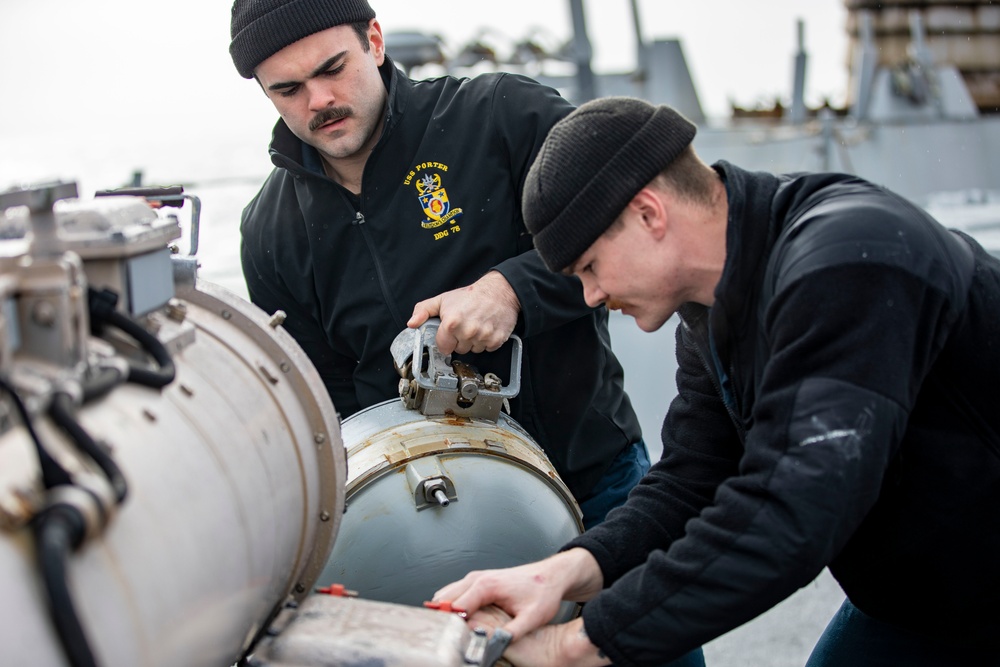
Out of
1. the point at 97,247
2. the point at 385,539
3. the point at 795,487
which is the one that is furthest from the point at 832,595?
the point at 97,247

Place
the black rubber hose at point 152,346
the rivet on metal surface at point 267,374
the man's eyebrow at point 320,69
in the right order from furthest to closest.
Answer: the man's eyebrow at point 320,69
the rivet on metal surface at point 267,374
the black rubber hose at point 152,346

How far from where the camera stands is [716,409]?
71.2 inches

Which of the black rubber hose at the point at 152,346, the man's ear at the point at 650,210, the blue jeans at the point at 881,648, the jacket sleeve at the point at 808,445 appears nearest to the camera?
the black rubber hose at the point at 152,346

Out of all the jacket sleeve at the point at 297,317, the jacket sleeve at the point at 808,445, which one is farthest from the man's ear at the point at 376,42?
the jacket sleeve at the point at 808,445

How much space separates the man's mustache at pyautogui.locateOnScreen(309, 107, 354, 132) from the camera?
2150mm

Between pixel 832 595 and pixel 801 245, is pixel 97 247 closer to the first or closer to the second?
pixel 801 245

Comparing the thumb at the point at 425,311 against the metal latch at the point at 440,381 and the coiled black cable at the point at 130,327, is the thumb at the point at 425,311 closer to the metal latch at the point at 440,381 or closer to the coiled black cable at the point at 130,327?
the metal latch at the point at 440,381

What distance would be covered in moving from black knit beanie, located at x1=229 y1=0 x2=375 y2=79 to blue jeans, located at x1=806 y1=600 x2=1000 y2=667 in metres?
1.53

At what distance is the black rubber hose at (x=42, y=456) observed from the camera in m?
0.87

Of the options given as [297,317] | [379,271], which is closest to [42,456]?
[379,271]

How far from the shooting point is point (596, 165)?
1.46 m

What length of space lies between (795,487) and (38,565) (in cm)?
85

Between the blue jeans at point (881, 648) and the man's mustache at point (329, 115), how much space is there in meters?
1.39

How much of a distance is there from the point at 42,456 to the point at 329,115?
55.3 inches
